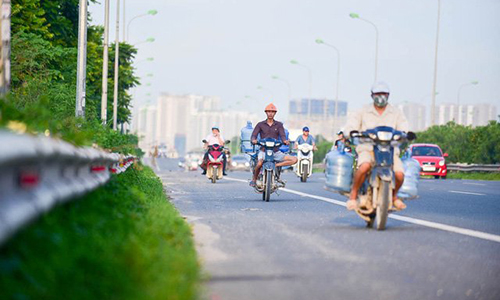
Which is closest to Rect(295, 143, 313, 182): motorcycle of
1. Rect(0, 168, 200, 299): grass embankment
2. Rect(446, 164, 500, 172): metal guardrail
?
Rect(446, 164, 500, 172): metal guardrail

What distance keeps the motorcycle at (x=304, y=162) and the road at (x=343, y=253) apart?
16.9 meters

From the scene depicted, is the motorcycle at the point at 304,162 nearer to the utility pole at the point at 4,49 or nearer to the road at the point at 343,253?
the road at the point at 343,253

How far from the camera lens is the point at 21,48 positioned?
27.2 m

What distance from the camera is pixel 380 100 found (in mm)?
12711

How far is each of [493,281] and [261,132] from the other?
12.6 m

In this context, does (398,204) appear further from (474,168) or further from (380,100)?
(474,168)

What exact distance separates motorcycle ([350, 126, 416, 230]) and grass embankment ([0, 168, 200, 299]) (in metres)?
3.73

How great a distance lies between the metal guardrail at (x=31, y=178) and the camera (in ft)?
17.2

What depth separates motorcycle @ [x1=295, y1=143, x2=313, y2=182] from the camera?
33.6 meters

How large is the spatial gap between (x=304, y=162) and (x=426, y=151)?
1630cm

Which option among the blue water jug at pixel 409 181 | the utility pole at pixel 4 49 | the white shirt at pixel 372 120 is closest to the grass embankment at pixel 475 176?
the blue water jug at pixel 409 181

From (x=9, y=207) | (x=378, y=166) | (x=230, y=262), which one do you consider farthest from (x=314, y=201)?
(x=9, y=207)

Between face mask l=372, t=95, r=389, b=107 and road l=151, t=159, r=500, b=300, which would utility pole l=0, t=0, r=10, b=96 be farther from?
face mask l=372, t=95, r=389, b=107

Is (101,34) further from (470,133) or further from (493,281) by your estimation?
(493,281)
